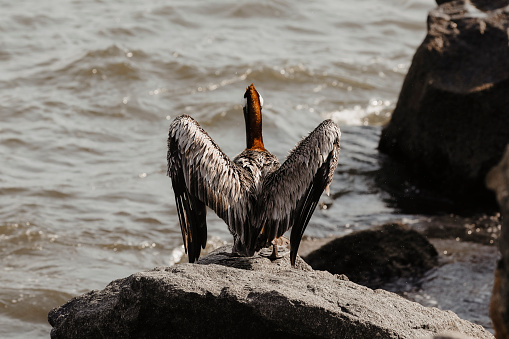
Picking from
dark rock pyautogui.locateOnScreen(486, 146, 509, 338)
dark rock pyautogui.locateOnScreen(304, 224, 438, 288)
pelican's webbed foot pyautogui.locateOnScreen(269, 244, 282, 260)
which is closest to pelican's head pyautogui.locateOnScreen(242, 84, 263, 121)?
pelican's webbed foot pyautogui.locateOnScreen(269, 244, 282, 260)

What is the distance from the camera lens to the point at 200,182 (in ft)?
20.2

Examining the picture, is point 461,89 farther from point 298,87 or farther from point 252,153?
point 298,87

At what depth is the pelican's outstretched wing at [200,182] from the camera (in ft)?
20.1

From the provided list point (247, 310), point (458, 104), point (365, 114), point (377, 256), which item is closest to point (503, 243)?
point (247, 310)

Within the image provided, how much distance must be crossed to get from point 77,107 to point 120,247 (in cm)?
474

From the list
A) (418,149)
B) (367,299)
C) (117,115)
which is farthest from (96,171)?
(367,299)

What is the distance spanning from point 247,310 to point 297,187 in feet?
5.81

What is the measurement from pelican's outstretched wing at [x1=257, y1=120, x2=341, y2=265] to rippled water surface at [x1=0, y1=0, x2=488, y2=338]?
98.1 inches

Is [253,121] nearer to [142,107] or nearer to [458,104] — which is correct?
[458,104]

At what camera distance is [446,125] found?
9.94 meters

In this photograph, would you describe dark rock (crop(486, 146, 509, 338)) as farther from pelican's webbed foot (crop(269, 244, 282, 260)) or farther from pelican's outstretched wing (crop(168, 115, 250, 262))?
pelican's webbed foot (crop(269, 244, 282, 260))

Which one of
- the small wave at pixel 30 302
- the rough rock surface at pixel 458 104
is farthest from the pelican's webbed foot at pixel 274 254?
the rough rock surface at pixel 458 104

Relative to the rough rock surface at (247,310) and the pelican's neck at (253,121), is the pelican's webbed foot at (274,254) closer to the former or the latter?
the pelican's neck at (253,121)

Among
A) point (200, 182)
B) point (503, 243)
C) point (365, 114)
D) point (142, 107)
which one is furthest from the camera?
point (365, 114)
